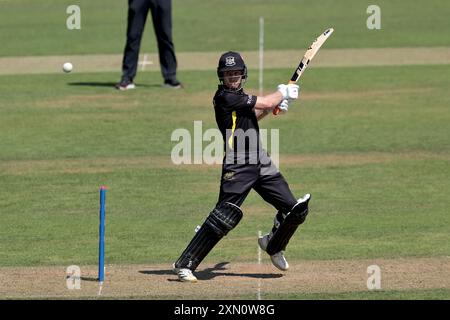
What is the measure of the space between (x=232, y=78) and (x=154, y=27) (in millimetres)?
12419

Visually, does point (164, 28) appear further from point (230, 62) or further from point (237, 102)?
point (237, 102)

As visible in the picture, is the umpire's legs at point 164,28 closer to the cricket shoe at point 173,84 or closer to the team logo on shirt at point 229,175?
the cricket shoe at point 173,84

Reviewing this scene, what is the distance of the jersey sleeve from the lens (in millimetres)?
12898

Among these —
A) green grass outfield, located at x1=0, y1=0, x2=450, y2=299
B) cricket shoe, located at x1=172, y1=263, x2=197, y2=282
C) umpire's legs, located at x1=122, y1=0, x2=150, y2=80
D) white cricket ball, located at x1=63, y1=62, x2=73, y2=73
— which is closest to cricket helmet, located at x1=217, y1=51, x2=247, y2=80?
cricket shoe, located at x1=172, y1=263, x2=197, y2=282

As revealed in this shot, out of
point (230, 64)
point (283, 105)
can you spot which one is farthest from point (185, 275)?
point (230, 64)

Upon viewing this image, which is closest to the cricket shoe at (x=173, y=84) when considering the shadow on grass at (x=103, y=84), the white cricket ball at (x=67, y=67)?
the shadow on grass at (x=103, y=84)

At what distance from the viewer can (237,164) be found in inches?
514

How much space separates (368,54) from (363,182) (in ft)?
37.1

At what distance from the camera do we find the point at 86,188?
18594 mm

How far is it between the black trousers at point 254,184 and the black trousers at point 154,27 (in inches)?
479

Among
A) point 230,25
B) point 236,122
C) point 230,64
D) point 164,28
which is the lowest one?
point 236,122

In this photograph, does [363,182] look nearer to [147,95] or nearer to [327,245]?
[327,245]
